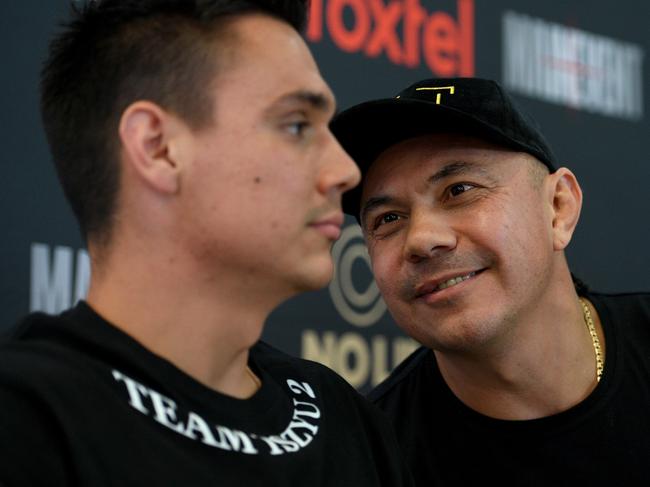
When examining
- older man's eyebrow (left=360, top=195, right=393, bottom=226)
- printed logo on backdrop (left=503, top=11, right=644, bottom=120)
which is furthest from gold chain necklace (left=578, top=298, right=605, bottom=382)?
printed logo on backdrop (left=503, top=11, right=644, bottom=120)

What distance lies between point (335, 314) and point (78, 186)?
4.01ft

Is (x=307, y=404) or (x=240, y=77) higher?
(x=240, y=77)

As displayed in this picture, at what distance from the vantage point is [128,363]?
83 cm

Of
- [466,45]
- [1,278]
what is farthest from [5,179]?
[466,45]

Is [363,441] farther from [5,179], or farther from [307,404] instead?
[5,179]

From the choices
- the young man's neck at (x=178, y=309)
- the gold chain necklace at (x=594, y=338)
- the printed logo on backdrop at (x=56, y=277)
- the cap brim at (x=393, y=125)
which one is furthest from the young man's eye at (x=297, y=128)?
the printed logo on backdrop at (x=56, y=277)

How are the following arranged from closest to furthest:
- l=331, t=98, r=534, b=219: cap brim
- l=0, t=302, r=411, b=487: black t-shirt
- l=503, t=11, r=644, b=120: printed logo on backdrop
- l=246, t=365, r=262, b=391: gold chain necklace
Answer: l=0, t=302, r=411, b=487: black t-shirt < l=246, t=365, r=262, b=391: gold chain necklace < l=331, t=98, r=534, b=219: cap brim < l=503, t=11, r=644, b=120: printed logo on backdrop

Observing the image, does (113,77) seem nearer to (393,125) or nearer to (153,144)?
(153,144)

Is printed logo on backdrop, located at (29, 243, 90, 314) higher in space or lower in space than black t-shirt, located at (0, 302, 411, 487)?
lower

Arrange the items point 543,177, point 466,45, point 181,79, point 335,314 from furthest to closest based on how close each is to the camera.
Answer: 1. point 466,45
2. point 335,314
3. point 543,177
4. point 181,79

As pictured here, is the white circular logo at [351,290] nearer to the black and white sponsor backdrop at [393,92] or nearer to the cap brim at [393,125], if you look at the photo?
the black and white sponsor backdrop at [393,92]

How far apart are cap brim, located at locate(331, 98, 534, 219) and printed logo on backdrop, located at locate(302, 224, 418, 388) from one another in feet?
2.53

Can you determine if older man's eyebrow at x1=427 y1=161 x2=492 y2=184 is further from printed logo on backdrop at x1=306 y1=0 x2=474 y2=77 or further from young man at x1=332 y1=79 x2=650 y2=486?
printed logo on backdrop at x1=306 y1=0 x2=474 y2=77

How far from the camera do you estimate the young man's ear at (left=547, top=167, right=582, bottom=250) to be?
135 centimetres
